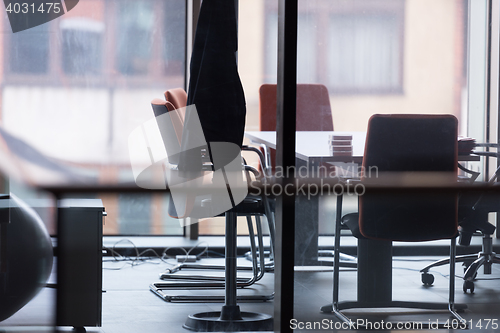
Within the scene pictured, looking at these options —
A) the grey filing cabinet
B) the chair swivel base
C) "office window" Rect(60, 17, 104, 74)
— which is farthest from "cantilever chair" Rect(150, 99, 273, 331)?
"office window" Rect(60, 17, 104, 74)

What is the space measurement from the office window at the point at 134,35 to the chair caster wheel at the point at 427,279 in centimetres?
145

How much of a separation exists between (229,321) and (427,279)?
0.72 meters

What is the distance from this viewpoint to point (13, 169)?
6.65 ft

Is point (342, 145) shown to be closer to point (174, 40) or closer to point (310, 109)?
point (310, 109)

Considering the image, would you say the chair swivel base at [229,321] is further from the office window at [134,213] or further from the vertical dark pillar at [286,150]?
the office window at [134,213]

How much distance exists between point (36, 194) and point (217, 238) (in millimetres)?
1425

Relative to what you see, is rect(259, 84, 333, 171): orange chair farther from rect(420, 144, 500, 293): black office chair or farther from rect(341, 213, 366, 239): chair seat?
rect(420, 144, 500, 293): black office chair

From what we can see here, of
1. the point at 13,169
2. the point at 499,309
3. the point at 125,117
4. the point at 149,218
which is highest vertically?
the point at 125,117

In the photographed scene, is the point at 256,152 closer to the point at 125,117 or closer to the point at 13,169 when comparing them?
the point at 125,117

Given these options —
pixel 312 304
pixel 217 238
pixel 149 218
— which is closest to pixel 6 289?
pixel 149 218

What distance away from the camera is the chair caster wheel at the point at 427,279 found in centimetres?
221

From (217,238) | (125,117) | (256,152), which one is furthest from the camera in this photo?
(217,238)

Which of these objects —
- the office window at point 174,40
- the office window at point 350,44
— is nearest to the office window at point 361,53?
the office window at point 350,44

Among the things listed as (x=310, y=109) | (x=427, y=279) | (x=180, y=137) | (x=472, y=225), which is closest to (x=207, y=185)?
(x=180, y=137)
